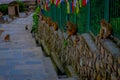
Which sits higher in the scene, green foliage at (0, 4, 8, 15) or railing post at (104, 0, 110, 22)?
railing post at (104, 0, 110, 22)

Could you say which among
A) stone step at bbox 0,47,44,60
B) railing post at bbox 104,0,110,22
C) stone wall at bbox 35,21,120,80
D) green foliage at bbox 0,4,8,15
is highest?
railing post at bbox 104,0,110,22

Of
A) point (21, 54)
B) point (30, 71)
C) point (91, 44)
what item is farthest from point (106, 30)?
point (21, 54)

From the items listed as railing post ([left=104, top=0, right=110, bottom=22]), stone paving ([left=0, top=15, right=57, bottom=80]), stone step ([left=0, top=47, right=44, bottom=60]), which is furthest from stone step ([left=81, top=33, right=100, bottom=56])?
stone step ([left=0, top=47, right=44, bottom=60])

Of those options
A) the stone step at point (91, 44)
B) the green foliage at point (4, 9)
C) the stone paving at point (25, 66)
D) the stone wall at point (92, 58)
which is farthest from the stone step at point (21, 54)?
the green foliage at point (4, 9)

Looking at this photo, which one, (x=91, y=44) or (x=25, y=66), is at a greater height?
(x=91, y=44)

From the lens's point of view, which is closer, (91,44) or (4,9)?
(91,44)

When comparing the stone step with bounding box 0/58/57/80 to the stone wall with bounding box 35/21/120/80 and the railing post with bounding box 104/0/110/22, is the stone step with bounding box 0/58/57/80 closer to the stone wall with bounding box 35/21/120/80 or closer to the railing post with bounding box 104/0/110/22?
the stone wall with bounding box 35/21/120/80

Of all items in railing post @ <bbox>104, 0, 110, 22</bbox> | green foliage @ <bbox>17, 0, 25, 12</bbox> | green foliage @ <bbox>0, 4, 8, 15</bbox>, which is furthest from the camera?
green foliage @ <bbox>17, 0, 25, 12</bbox>

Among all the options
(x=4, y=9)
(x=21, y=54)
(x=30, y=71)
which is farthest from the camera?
(x=4, y=9)

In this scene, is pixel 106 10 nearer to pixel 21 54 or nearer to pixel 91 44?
pixel 91 44

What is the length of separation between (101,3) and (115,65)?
75.3 inches

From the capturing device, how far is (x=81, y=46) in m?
7.36

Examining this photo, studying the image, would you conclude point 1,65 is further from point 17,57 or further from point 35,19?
point 35,19

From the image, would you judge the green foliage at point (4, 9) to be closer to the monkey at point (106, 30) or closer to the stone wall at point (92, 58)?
the stone wall at point (92, 58)
